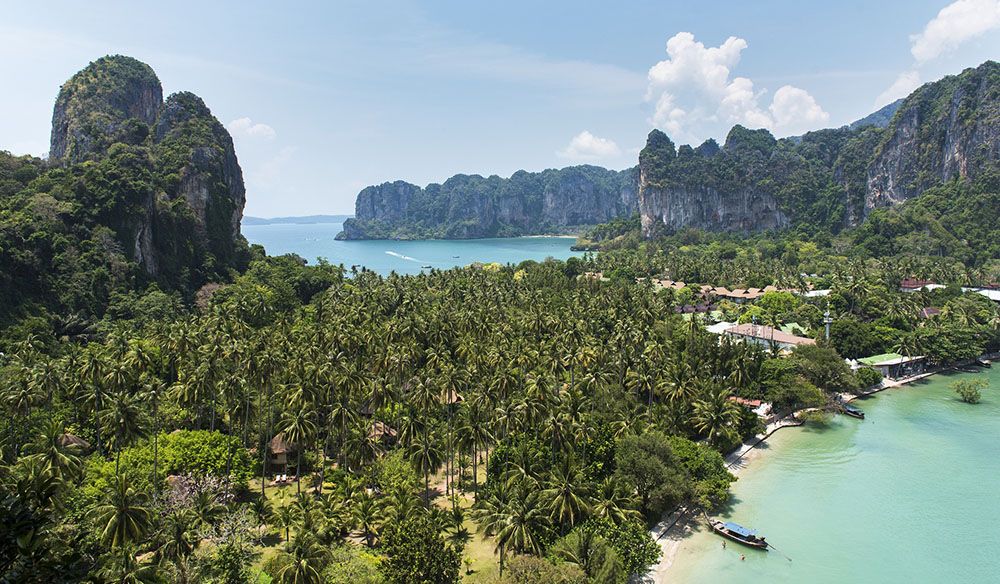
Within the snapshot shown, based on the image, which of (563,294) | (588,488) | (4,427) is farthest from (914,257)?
(4,427)

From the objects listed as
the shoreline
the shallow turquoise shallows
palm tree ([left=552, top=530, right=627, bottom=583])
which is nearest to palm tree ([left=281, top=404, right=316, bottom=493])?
palm tree ([left=552, top=530, right=627, bottom=583])

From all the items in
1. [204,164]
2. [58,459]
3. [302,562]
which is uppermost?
[204,164]

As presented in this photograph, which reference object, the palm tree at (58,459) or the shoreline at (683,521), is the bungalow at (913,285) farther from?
the palm tree at (58,459)

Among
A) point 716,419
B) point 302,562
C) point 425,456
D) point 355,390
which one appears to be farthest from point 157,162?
point 716,419

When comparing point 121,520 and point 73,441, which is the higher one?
point 121,520

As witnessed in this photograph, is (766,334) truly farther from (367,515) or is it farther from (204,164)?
(204,164)

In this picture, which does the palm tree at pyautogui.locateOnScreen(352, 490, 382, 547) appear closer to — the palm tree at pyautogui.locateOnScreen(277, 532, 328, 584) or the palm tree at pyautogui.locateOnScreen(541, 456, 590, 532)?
the palm tree at pyautogui.locateOnScreen(277, 532, 328, 584)

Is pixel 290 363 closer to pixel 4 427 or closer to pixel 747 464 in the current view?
pixel 4 427
